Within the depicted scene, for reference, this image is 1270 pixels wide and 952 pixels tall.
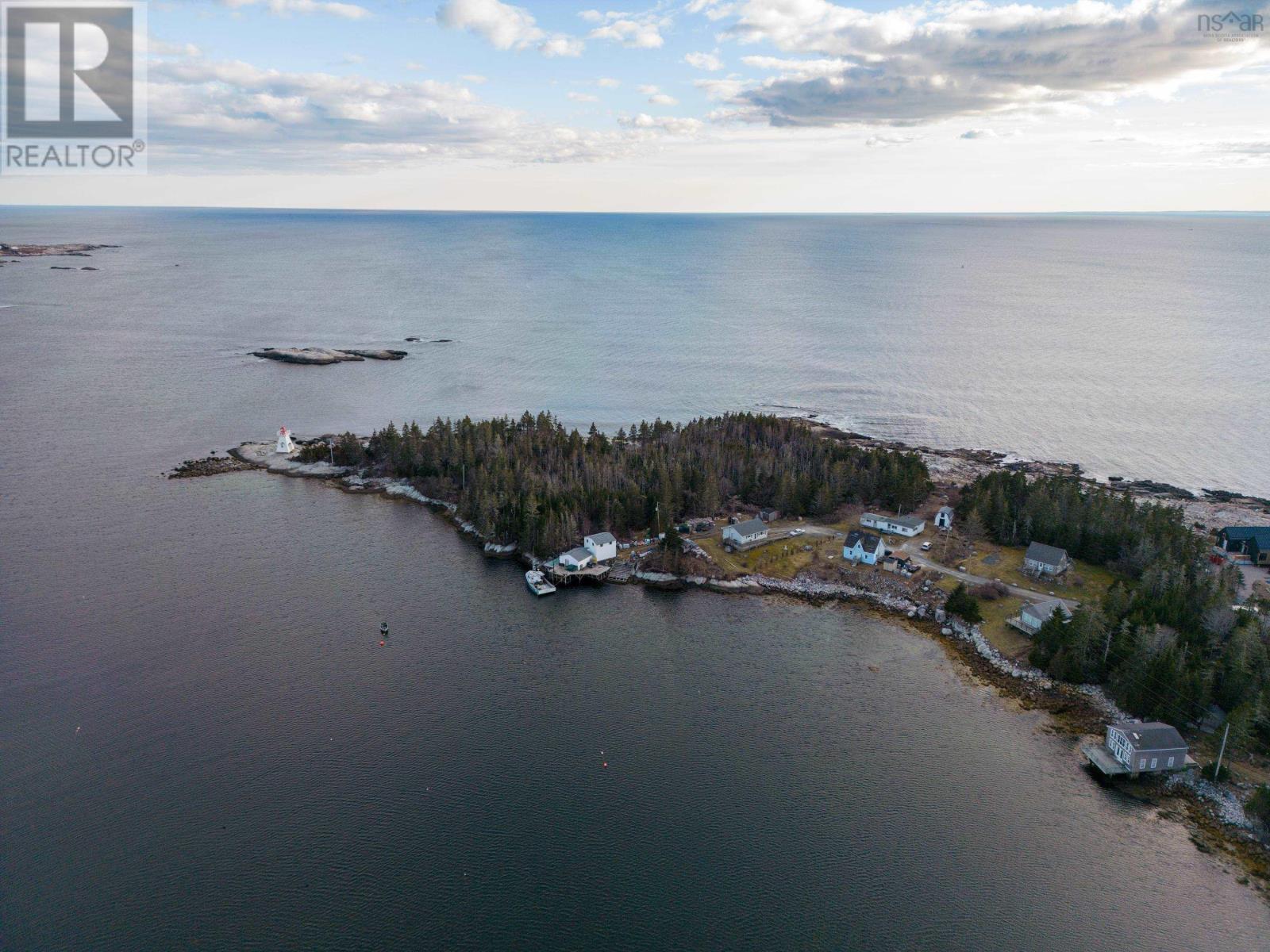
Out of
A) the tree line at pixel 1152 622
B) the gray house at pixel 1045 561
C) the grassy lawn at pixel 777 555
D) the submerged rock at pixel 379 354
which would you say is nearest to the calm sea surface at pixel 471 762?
the grassy lawn at pixel 777 555

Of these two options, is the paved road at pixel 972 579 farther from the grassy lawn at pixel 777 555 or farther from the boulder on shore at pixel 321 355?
the boulder on shore at pixel 321 355

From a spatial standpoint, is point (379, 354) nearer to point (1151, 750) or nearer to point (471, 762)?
point (471, 762)

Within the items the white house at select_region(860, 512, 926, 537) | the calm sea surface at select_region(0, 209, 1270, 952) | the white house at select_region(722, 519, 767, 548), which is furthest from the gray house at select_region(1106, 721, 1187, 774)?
the white house at select_region(722, 519, 767, 548)

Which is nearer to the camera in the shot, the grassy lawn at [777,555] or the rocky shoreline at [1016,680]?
the rocky shoreline at [1016,680]

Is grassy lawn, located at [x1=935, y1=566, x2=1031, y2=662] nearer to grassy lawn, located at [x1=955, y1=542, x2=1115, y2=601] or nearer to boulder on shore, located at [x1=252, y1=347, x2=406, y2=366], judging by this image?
grassy lawn, located at [x1=955, y1=542, x2=1115, y2=601]

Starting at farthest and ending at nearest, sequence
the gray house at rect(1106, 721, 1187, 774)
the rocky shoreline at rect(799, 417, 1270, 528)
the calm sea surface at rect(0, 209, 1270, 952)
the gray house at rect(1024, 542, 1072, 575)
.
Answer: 1. the rocky shoreline at rect(799, 417, 1270, 528)
2. the gray house at rect(1024, 542, 1072, 575)
3. the gray house at rect(1106, 721, 1187, 774)
4. the calm sea surface at rect(0, 209, 1270, 952)

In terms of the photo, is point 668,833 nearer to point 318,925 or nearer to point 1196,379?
point 318,925
